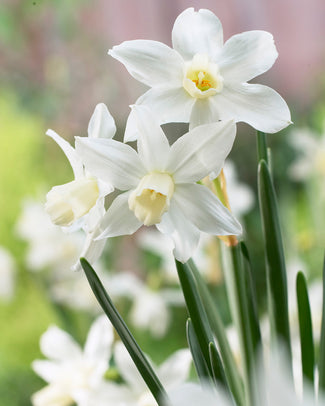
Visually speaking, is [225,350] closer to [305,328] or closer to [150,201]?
[305,328]

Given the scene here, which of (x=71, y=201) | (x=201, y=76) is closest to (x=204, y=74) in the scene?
(x=201, y=76)

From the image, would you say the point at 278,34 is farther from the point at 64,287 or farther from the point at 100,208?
the point at 100,208

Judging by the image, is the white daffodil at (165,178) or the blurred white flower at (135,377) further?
the blurred white flower at (135,377)

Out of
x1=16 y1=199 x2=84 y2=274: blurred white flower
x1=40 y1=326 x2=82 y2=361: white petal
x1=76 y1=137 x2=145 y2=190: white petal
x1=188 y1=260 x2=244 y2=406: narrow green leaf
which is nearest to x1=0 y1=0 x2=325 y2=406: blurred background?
x1=16 y1=199 x2=84 y2=274: blurred white flower

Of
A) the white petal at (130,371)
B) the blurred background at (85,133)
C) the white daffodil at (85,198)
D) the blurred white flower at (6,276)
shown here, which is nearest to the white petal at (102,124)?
the white daffodil at (85,198)

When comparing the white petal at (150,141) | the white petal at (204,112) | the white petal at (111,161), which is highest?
the white petal at (204,112)

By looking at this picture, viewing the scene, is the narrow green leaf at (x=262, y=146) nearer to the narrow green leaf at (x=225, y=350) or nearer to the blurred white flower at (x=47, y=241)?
the narrow green leaf at (x=225, y=350)

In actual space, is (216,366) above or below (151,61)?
below
